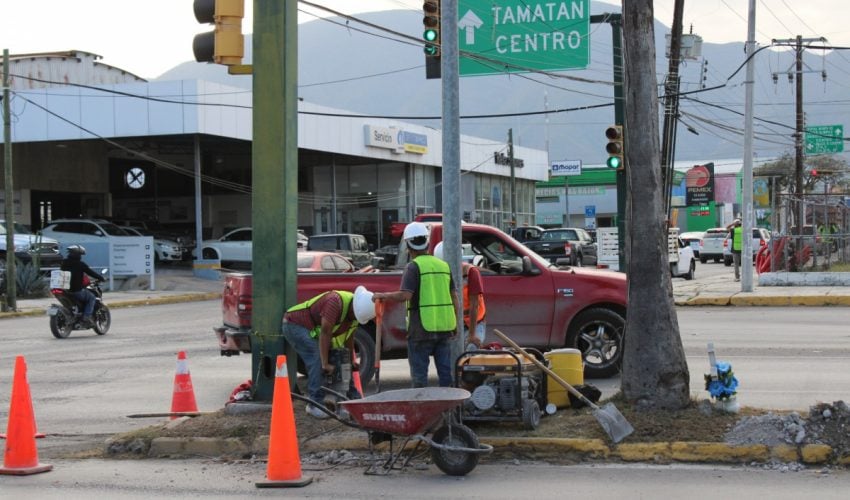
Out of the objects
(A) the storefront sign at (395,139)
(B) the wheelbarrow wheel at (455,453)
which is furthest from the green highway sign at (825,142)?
(B) the wheelbarrow wheel at (455,453)

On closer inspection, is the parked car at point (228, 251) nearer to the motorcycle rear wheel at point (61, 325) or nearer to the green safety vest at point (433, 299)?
the motorcycle rear wheel at point (61, 325)

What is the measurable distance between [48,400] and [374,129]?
114 feet

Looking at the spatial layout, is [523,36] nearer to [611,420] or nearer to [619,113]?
[619,113]

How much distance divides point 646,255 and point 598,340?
366 centimetres

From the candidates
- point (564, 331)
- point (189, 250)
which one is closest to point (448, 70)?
point (564, 331)

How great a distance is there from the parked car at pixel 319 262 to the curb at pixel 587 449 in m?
8.56

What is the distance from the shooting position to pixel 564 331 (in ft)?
39.3

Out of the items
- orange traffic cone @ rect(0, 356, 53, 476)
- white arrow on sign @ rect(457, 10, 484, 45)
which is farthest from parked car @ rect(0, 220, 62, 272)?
orange traffic cone @ rect(0, 356, 53, 476)

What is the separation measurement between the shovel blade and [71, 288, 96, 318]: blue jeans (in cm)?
1312

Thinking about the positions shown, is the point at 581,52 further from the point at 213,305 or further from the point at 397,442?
the point at 397,442

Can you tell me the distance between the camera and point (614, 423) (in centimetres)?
798


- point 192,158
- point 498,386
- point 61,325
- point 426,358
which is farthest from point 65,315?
point 192,158

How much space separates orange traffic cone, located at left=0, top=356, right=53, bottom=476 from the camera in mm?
7879

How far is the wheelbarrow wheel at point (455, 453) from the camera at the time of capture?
24.1ft
